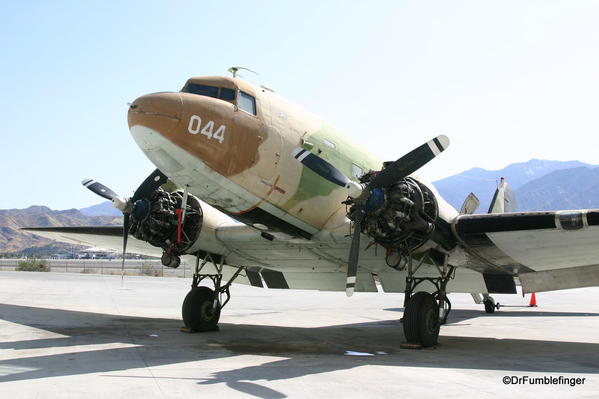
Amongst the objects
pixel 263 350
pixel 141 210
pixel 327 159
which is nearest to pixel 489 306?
pixel 327 159

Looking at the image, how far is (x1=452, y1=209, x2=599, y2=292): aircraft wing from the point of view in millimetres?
10555

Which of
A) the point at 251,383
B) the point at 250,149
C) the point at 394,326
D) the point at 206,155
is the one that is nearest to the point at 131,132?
the point at 206,155

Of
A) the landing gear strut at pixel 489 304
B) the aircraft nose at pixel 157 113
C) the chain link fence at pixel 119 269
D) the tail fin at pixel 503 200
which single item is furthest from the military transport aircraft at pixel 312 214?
the chain link fence at pixel 119 269

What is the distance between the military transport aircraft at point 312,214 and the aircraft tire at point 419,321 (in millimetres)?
24

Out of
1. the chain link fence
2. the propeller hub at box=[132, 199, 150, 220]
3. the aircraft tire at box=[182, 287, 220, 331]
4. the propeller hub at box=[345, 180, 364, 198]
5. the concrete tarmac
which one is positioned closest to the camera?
the concrete tarmac

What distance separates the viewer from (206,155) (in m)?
10.4

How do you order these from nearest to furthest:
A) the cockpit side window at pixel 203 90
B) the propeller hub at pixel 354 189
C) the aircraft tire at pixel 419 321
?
the propeller hub at pixel 354 189
the cockpit side window at pixel 203 90
the aircraft tire at pixel 419 321

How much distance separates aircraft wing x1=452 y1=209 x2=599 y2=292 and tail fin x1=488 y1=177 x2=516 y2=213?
17.2 ft

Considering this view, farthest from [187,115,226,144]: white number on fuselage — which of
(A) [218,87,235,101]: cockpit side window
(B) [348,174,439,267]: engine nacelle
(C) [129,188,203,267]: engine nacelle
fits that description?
(C) [129,188,203,267]: engine nacelle

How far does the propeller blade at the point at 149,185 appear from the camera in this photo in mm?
13727

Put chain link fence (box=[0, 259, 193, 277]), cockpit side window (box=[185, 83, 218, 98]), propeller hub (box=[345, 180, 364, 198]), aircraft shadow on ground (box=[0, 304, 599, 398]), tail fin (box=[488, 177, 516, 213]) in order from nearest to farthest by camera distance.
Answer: aircraft shadow on ground (box=[0, 304, 599, 398])
propeller hub (box=[345, 180, 364, 198])
cockpit side window (box=[185, 83, 218, 98])
tail fin (box=[488, 177, 516, 213])
chain link fence (box=[0, 259, 193, 277])

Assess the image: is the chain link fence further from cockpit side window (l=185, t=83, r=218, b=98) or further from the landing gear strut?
cockpit side window (l=185, t=83, r=218, b=98)

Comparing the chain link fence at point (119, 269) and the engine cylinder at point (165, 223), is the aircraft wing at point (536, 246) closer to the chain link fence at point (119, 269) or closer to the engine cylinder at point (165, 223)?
the engine cylinder at point (165, 223)

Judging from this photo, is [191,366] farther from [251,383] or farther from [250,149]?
[250,149]
